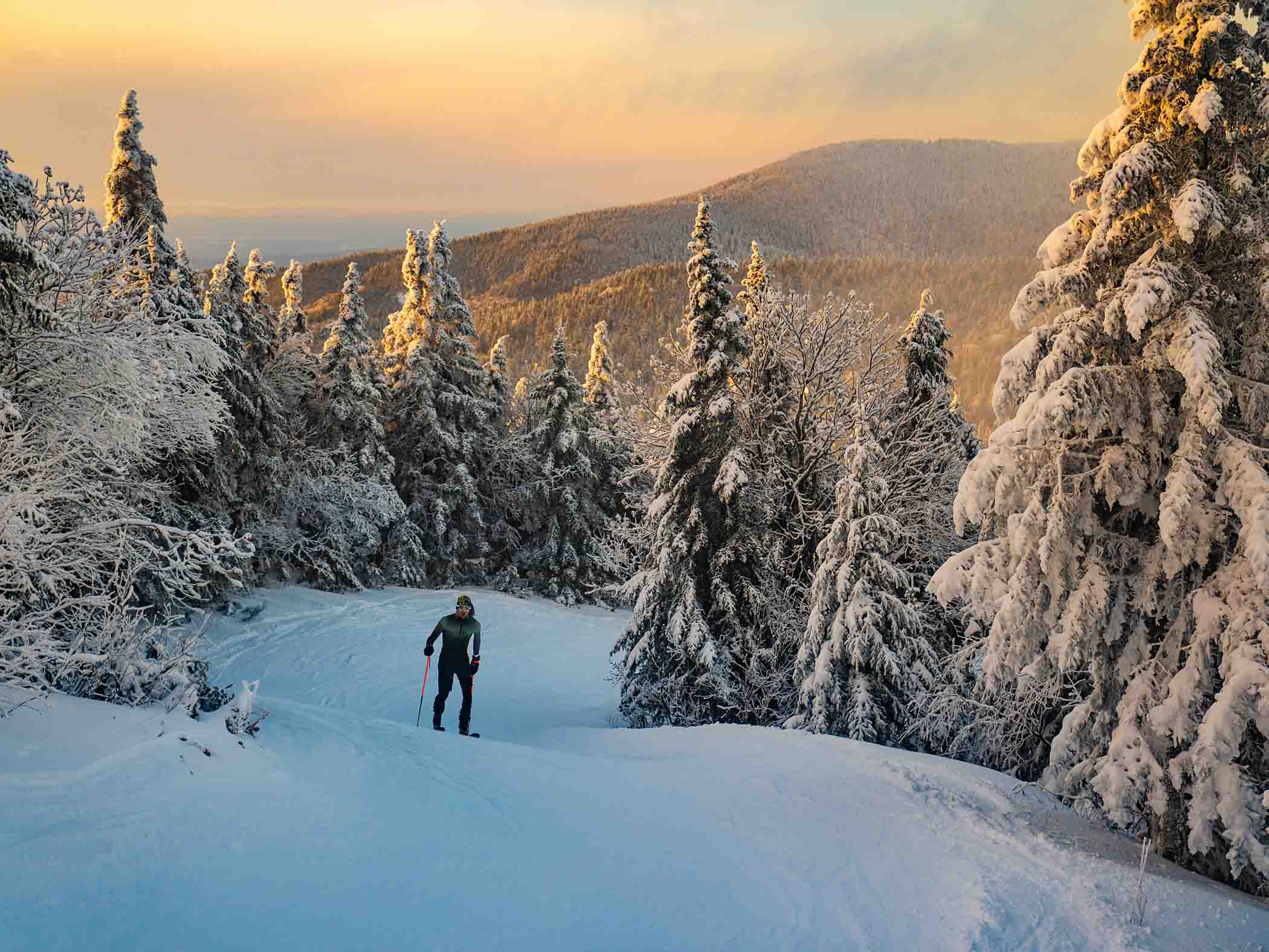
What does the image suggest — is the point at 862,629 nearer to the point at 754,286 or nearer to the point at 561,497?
the point at 754,286

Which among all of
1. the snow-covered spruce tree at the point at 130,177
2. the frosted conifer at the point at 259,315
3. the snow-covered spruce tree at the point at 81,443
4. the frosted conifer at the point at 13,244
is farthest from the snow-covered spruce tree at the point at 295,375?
the frosted conifer at the point at 13,244

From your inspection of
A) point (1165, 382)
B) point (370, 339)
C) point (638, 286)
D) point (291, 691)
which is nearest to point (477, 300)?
point (638, 286)

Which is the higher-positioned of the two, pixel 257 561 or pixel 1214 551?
pixel 1214 551

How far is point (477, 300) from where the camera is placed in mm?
195875

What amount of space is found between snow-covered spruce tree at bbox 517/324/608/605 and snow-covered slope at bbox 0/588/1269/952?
85.1 ft

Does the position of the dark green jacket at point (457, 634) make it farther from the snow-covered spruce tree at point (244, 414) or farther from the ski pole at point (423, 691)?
the snow-covered spruce tree at point (244, 414)

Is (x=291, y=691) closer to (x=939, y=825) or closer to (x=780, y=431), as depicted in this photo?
(x=780, y=431)

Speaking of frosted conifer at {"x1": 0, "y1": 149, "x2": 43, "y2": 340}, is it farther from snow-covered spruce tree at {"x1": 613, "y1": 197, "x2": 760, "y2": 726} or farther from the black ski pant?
snow-covered spruce tree at {"x1": 613, "y1": 197, "x2": 760, "y2": 726}

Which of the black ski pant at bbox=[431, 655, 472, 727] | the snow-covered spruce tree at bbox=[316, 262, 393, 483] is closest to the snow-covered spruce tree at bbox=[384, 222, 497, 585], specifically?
the snow-covered spruce tree at bbox=[316, 262, 393, 483]

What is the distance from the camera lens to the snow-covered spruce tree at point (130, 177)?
69.0 feet

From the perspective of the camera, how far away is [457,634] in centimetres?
1238

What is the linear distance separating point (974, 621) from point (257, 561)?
23885mm

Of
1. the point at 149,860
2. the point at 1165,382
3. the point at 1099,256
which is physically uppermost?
the point at 1099,256

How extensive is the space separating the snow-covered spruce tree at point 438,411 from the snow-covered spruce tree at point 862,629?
22.4m
